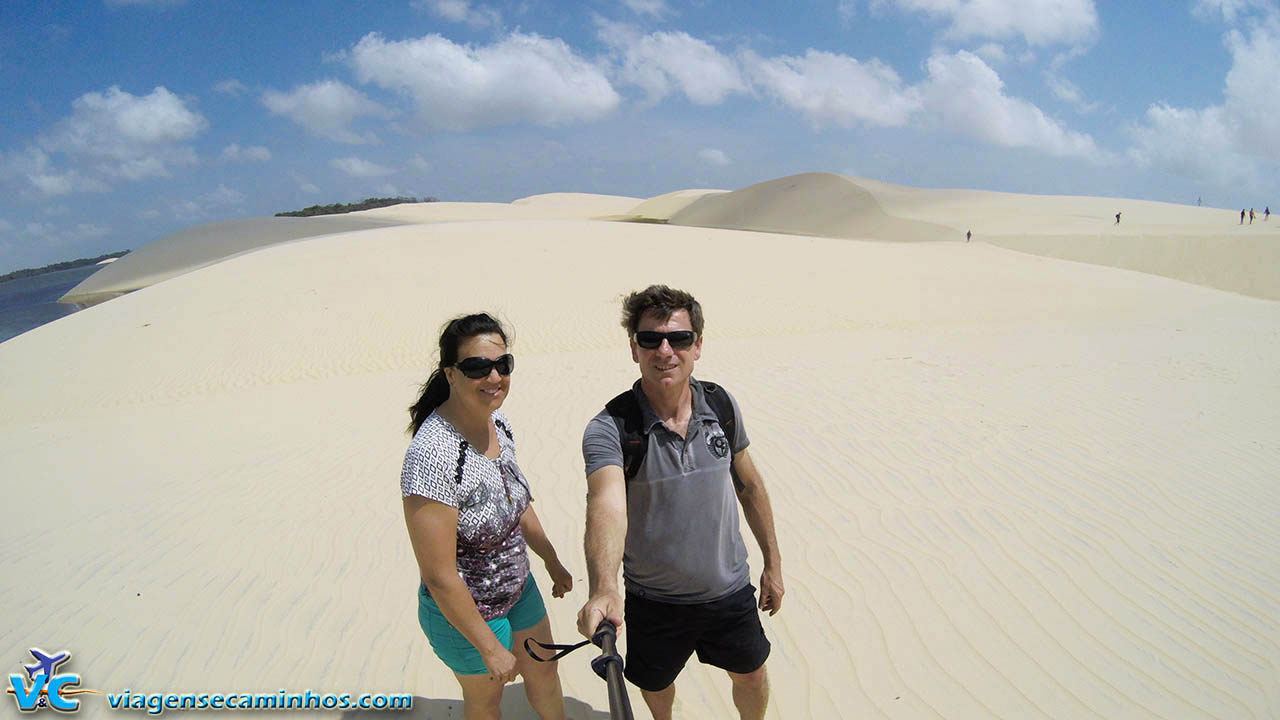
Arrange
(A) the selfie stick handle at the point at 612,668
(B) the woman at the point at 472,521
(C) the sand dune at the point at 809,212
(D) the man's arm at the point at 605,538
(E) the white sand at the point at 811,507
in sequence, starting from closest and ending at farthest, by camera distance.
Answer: (A) the selfie stick handle at the point at 612,668 < (D) the man's arm at the point at 605,538 < (B) the woman at the point at 472,521 < (E) the white sand at the point at 811,507 < (C) the sand dune at the point at 809,212

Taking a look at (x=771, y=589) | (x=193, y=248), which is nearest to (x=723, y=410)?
(x=771, y=589)

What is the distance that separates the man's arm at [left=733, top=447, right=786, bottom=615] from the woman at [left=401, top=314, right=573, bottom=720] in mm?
785

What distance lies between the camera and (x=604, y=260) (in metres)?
19.1

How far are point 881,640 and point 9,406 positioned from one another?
14.5m

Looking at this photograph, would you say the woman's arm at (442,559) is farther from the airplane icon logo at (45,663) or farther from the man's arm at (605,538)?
the airplane icon logo at (45,663)

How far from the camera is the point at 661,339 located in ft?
7.22

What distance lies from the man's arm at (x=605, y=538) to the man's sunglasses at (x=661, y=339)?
16.4 inches

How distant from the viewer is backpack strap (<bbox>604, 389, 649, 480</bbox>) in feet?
7.12

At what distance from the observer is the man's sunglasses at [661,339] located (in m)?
2.20

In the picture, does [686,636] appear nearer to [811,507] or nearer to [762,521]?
[762,521]

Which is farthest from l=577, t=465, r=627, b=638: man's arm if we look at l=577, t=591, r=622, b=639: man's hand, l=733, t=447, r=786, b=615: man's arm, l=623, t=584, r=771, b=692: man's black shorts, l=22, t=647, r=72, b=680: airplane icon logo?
l=22, t=647, r=72, b=680: airplane icon logo

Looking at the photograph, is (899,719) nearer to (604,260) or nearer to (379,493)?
(379,493)
